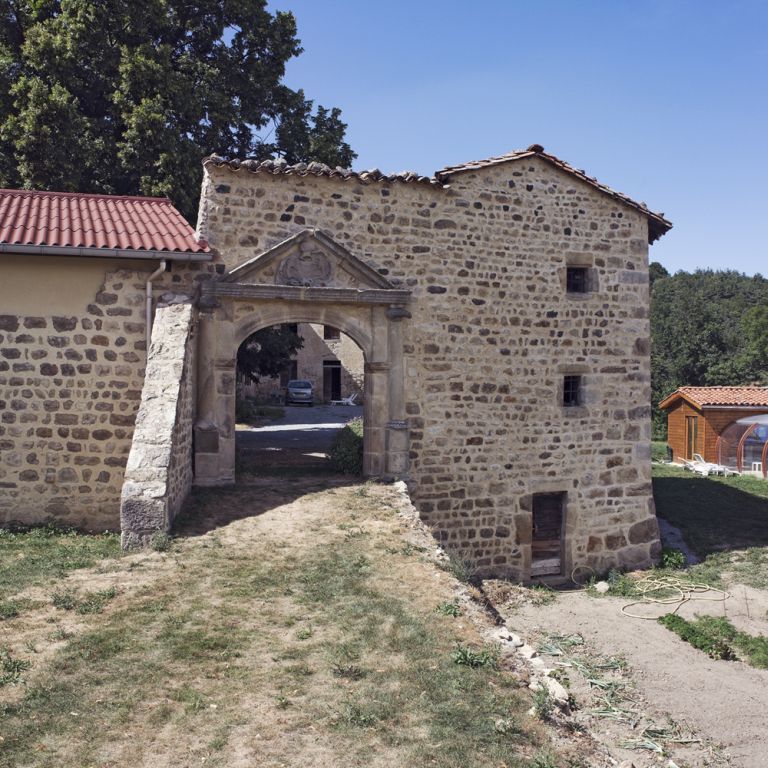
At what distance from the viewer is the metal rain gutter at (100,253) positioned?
26.6 ft

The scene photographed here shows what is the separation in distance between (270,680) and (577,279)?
8.88 metres

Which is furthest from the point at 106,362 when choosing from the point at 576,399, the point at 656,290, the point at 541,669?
the point at 656,290

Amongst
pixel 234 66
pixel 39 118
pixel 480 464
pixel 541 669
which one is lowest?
pixel 541 669

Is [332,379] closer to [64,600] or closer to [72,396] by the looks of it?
[72,396]

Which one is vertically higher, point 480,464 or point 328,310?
point 328,310

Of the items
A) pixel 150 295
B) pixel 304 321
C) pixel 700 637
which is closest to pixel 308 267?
pixel 304 321

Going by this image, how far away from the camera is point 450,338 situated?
10328 millimetres

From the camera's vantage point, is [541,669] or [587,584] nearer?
[541,669]

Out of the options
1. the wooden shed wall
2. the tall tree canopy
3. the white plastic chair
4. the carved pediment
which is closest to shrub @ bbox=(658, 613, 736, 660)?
the carved pediment

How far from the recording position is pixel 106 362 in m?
8.73

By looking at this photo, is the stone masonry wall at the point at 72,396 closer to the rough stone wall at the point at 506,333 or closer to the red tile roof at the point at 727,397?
the rough stone wall at the point at 506,333

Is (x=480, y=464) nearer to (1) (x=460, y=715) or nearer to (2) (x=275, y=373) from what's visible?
(1) (x=460, y=715)

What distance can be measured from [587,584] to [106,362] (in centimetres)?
824

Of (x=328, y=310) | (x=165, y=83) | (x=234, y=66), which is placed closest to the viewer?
(x=328, y=310)
